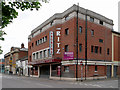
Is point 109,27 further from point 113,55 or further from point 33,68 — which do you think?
point 33,68

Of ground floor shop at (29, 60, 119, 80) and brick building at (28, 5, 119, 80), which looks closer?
ground floor shop at (29, 60, 119, 80)

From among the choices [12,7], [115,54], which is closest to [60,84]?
[12,7]

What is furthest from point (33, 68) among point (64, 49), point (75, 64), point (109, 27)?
point (109, 27)

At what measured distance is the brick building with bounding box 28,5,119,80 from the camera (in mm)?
26462

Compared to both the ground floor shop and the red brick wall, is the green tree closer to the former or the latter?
the ground floor shop

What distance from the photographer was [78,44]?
26.4 meters

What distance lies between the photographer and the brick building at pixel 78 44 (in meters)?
26.5

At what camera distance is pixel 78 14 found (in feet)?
88.5

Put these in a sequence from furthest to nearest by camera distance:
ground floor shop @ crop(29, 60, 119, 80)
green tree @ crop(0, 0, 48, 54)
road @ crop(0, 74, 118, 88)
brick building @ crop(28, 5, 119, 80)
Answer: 1. brick building @ crop(28, 5, 119, 80)
2. ground floor shop @ crop(29, 60, 119, 80)
3. road @ crop(0, 74, 118, 88)
4. green tree @ crop(0, 0, 48, 54)

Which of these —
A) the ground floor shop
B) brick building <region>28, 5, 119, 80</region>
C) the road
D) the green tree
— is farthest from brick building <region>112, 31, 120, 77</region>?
the green tree

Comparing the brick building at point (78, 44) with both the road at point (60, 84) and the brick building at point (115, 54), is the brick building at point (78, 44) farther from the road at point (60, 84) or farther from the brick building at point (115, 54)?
the road at point (60, 84)

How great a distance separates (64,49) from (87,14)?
303 inches

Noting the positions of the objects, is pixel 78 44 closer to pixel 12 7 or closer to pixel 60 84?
pixel 60 84

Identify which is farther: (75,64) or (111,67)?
(111,67)
